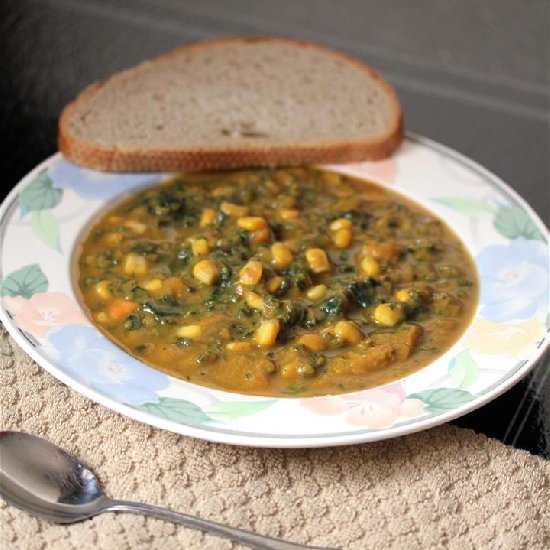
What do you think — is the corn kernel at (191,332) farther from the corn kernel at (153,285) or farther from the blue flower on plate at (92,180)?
A: the blue flower on plate at (92,180)

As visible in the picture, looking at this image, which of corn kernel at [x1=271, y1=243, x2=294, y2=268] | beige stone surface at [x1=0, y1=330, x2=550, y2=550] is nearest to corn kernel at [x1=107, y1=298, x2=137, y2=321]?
beige stone surface at [x1=0, y1=330, x2=550, y2=550]

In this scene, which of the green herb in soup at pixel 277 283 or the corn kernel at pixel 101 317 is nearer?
the green herb in soup at pixel 277 283

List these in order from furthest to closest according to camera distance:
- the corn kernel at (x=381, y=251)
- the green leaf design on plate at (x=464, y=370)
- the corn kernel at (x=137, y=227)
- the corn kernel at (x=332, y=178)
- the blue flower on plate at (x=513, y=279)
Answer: the corn kernel at (x=332, y=178) → the corn kernel at (x=137, y=227) → the corn kernel at (x=381, y=251) → the blue flower on plate at (x=513, y=279) → the green leaf design on plate at (x=464, y=370)

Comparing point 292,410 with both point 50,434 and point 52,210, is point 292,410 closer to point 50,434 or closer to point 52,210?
point 50,434

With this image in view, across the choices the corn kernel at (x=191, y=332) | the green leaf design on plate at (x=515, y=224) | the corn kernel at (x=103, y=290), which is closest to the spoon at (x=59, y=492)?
the corn kernel at (x=191, y=332)

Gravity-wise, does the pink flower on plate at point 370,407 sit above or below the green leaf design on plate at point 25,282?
above

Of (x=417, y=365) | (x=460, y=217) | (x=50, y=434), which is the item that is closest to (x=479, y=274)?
(x=460, y=217)

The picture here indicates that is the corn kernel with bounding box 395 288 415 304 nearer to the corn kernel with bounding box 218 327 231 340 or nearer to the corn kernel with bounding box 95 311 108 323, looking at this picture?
the corn kernel with bounding box 218 327 231 340
